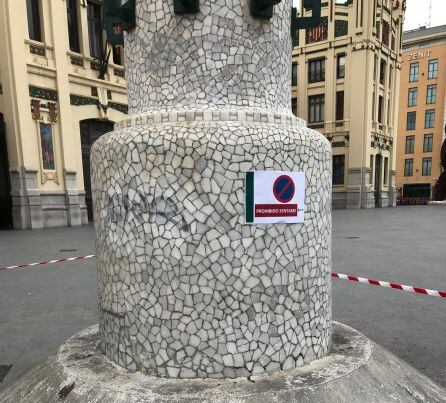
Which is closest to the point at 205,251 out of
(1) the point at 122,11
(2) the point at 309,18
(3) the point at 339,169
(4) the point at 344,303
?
(1) the point at 122,11

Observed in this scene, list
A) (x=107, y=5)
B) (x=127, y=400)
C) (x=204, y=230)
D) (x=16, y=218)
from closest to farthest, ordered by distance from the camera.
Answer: (x=127, y=400) → (x=204, y=230) → (x=107, y=5) → (x=16, y=218)

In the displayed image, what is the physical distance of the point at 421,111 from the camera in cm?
4341

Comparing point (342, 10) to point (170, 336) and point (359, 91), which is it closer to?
point (359, 91)

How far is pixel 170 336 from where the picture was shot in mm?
1698

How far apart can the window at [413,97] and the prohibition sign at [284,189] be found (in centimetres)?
4907

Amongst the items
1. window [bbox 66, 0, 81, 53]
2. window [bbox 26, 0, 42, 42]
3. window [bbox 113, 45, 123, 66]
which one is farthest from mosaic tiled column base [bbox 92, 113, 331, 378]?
window [bbox 113, 45, 123, 66]

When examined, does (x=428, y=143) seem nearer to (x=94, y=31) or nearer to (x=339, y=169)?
(x=339, y=169)

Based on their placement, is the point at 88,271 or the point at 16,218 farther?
the point at 16,218

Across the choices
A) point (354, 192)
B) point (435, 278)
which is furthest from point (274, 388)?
point (354, 192)

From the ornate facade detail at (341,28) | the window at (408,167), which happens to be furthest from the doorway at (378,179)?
the window at (408,167)

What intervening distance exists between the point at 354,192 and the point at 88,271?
21.5 metres

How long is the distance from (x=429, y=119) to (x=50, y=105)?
42806 mm

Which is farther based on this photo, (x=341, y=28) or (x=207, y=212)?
(x=341, y=28)

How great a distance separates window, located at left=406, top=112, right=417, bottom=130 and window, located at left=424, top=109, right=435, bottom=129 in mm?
1252
